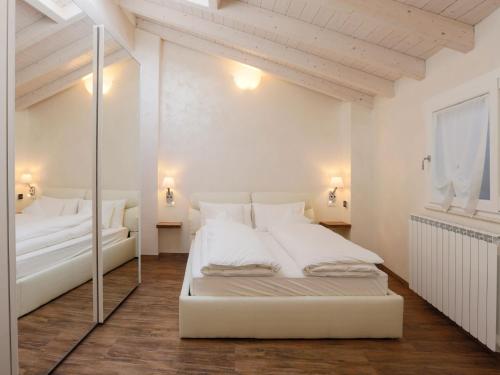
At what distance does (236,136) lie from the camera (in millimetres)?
4621

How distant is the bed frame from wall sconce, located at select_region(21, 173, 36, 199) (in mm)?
1110

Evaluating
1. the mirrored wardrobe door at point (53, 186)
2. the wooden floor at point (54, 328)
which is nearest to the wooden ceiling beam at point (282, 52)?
the mirrored wardrobe door at point (53, 186)

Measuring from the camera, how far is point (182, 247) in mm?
4617

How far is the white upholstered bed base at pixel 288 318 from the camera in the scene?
2195mm

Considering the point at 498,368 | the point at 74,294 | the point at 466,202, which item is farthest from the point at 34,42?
the point at 498,368

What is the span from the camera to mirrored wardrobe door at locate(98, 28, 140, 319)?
250 cm

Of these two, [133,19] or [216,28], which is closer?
[216,28]

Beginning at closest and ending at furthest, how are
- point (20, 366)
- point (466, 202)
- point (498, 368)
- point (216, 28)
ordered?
1. point (20, 366)
2. point (498, 368)
3. point (466, 202)
4. point (216, 28)

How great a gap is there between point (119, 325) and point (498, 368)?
2.48 m

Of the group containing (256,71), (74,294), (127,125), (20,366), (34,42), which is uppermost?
(256,71)

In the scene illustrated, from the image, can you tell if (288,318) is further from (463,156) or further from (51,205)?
(463,156)

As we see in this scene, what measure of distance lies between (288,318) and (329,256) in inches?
20.5

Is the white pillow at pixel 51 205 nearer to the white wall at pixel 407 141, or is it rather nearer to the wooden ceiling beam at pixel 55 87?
the wooden ceiling beam at pixel 55 87

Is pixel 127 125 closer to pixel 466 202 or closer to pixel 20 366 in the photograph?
pixel 20 366
